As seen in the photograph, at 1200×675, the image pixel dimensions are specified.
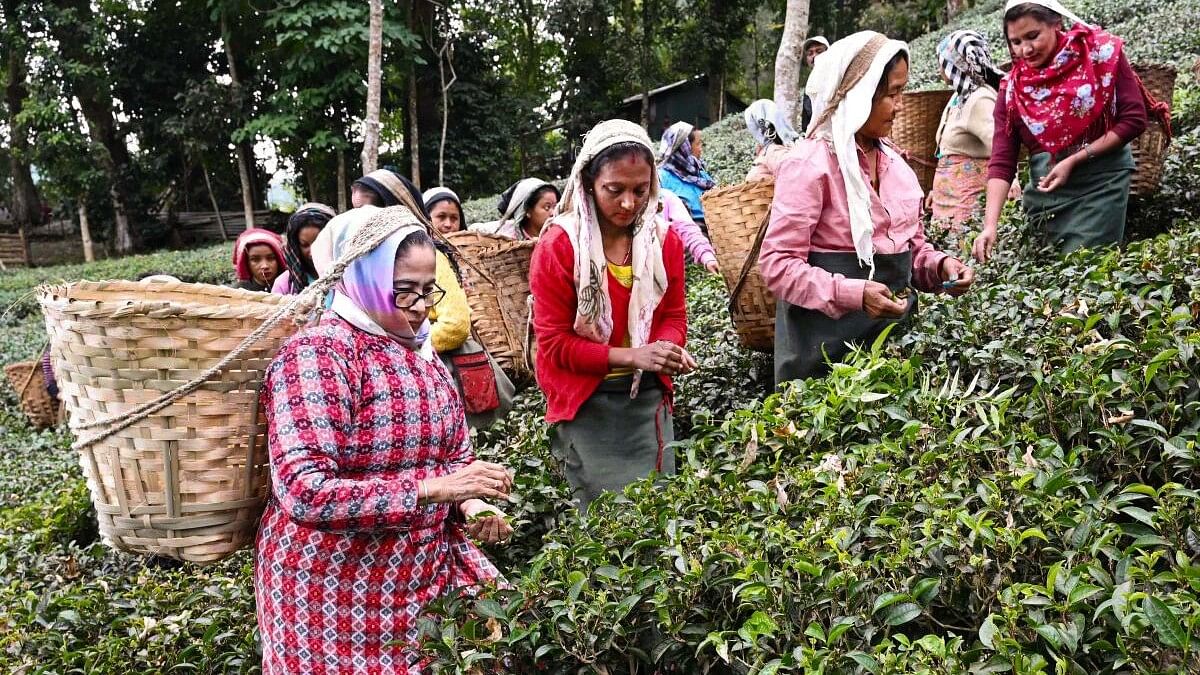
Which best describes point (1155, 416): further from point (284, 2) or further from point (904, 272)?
point (284, 2)

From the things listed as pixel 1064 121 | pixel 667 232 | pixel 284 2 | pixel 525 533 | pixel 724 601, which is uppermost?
pixel 284 2

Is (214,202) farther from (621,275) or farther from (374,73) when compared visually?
(621,275)

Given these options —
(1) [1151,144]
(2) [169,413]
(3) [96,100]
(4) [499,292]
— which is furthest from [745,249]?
(3) [96,100]

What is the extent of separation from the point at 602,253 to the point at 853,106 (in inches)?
33.1

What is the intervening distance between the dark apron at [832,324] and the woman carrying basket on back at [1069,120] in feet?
2.07

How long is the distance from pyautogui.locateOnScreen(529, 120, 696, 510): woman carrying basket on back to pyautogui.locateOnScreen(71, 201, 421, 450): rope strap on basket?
2.31 ft

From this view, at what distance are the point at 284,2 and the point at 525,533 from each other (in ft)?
53.2

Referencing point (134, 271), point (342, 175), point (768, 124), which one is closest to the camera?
point (768, 124)

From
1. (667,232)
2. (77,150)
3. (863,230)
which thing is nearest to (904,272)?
(863,230)

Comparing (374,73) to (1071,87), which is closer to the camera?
(1071,87)

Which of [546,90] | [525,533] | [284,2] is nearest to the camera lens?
[525,533]

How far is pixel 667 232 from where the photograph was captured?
2.92 meters

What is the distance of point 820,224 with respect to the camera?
109 inches

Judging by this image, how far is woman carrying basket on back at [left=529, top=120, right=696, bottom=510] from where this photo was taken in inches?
106
